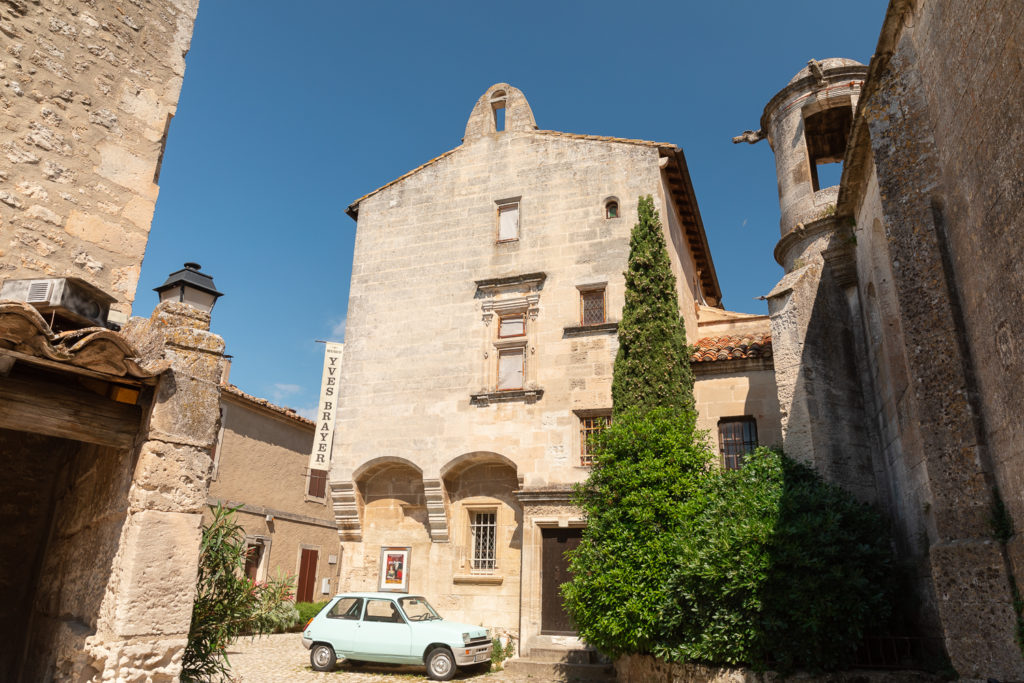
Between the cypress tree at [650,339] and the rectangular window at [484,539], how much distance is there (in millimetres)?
3845

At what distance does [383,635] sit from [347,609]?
3.37 feet

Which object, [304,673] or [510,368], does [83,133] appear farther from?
[510,368]

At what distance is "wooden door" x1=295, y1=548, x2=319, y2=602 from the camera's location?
21.3m

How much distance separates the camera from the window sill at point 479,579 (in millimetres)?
14188

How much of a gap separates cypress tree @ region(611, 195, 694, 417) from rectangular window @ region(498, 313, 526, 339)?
262cm

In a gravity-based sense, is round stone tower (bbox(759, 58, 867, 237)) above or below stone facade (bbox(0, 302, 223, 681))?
above

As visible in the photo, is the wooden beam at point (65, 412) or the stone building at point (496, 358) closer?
the wooden beam at point (65, 412)

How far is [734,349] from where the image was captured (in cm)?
1384

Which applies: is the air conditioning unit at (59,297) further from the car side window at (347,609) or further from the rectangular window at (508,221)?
the rectangular window at (508,221)

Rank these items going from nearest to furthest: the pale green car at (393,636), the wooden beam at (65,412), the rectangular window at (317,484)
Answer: the wooden beam at (65,412), the pale green car at (393,636), the rectangular window at (317,484)

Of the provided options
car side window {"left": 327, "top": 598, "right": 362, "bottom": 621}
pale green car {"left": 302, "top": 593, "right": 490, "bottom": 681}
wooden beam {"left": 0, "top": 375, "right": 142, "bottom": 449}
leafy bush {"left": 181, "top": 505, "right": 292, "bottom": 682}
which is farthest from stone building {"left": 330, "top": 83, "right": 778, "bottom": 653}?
wooden beam {"left": 0, "top": 375, "right": 142, "bottom": 449}

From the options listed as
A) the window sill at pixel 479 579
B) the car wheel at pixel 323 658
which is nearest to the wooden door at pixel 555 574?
the window sill at pixel 479 579

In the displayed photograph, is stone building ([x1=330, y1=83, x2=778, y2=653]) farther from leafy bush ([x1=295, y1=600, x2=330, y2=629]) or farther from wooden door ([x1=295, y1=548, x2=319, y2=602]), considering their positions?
wooden door ([x1=295, y1=548, x2=319, y2=602])

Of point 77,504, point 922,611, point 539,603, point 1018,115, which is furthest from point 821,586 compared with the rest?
point 77,504
